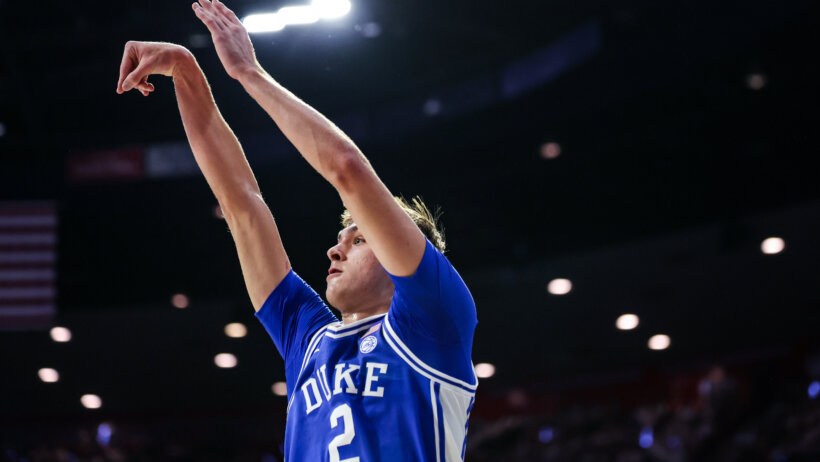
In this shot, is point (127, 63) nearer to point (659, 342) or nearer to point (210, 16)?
point (210, 16)

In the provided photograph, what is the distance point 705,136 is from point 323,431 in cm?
823

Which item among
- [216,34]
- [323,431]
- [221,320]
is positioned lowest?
[323,431]

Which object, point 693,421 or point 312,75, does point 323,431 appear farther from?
point 693,421

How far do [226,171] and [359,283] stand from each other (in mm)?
599

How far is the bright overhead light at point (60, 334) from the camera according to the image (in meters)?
13.0

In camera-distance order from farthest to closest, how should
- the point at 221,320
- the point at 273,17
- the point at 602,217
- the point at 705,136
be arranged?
the point at 221,320
the point at 602,217
the point at 705,136
the point at 273,17

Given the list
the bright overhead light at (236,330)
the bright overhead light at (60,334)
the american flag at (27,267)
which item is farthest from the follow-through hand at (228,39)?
the bright overhead light at (60,334)

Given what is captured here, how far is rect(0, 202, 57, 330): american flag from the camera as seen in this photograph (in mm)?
9523

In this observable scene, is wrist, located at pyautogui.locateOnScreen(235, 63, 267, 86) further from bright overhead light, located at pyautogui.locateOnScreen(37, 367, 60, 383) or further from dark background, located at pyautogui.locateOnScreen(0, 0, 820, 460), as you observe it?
bright overhead light, located at pyautogui.locateOnScreen(37, 367, 60, 383)

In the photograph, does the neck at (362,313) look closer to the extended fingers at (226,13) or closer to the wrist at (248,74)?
the wrist at (248,74)

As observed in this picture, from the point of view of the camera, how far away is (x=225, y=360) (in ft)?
48.7

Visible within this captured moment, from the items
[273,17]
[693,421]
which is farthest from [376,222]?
[693,421]

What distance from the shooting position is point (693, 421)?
1326cm

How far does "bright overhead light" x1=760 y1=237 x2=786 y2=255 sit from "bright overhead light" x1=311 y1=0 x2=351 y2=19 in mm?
5744
